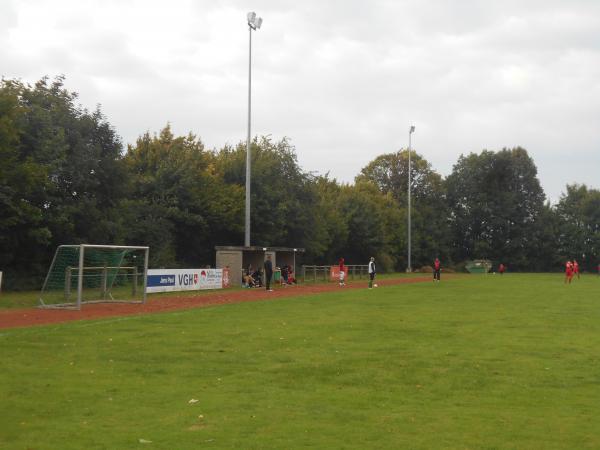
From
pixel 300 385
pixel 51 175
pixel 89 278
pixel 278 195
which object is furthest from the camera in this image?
pixel 278 195

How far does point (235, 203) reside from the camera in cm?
4881

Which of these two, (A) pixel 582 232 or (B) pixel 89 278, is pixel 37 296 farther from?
(A) pixel 582 232

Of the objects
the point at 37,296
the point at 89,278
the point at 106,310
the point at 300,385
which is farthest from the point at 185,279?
the point at 300,385

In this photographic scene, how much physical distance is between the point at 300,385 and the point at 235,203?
39.0m

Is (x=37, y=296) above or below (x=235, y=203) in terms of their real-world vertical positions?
below

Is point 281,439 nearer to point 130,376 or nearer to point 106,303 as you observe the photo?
point 130,376

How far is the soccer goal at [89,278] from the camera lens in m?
25.0

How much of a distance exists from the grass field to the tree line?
53.4 ft

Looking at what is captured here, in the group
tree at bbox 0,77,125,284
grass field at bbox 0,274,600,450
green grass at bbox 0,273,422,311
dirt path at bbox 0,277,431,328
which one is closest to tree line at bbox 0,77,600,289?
tree at bbox 0,77,125,284

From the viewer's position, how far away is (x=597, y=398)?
9.46m

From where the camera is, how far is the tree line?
3325cm

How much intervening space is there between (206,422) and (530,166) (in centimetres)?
9785

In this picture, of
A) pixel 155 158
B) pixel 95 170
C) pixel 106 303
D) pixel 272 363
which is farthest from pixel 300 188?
pixel 272 363

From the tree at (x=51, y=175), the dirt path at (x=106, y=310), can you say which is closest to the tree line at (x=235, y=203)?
the tree at (x=51, y=175)
